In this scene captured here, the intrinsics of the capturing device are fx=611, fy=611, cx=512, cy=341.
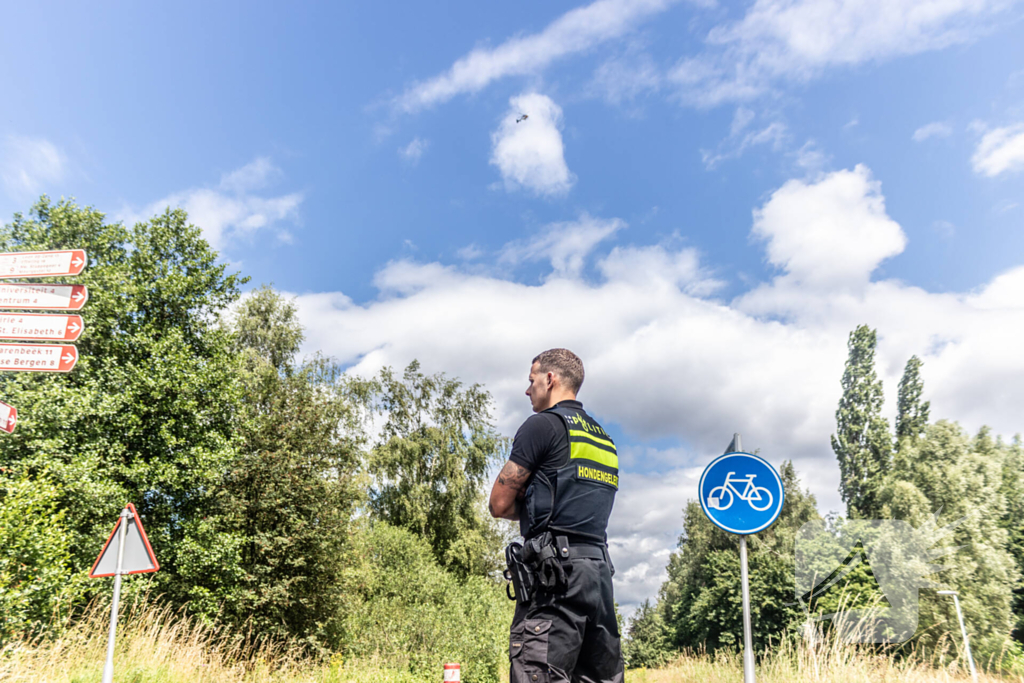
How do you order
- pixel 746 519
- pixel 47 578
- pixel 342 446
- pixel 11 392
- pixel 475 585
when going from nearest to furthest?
pixel 746 519 < pixel 47 578 < pixel 11 392 < pixel 342 446 < pixel 475 585

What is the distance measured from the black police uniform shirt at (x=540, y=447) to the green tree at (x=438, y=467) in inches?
925

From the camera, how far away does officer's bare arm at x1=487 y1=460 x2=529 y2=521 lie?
2869 millimetres

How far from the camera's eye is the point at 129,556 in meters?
6.54

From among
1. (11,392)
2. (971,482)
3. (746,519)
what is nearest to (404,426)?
(11,392)

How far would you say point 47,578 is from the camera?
897cm

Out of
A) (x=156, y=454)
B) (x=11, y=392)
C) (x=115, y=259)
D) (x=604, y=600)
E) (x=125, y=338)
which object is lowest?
(x=604, y=600)

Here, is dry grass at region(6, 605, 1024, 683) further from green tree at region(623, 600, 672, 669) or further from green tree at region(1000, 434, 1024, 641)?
green tree at region(623, 600, 672, 669)

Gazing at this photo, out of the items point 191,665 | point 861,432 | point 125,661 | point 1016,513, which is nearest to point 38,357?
point 125,661

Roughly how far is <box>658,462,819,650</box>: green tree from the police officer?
30.5m

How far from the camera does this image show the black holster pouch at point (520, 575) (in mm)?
2738

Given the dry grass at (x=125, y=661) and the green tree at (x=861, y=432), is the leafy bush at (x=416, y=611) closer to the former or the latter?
the dry grass at (x=125, y=661)

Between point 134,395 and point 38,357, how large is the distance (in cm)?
1165

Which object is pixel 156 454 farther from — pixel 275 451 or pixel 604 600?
pixel 604 600

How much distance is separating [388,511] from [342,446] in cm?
990
